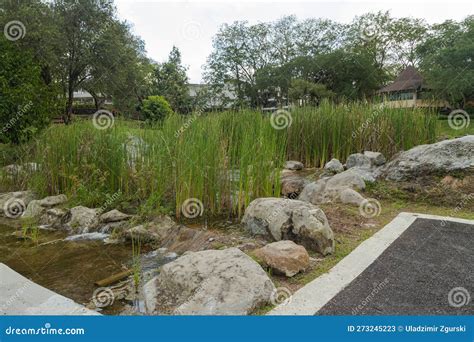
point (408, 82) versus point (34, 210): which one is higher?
point (408, 82)

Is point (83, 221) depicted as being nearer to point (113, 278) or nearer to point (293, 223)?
point (113, 278)

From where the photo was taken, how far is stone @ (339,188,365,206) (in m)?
4.39

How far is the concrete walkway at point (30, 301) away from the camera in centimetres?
213

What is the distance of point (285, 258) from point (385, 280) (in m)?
0.70

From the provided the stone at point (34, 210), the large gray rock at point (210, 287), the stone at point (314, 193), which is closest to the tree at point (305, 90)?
the stone at point (314, 193)

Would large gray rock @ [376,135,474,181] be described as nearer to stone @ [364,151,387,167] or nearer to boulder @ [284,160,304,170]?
stone @ [364,151,387,167]

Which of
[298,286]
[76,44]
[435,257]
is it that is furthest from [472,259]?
[76,44]

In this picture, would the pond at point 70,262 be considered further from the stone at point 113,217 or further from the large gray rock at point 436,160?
the large gray rock at point 436,160

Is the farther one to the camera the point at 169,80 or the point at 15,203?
the point at 169,80

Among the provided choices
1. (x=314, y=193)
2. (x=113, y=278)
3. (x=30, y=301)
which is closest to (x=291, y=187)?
(x=314, y=193)

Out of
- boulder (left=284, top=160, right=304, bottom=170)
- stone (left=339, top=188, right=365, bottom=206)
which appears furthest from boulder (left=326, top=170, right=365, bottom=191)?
boulder (left=284, top=160, right=304, bottom=170)

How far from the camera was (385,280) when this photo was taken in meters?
2.40

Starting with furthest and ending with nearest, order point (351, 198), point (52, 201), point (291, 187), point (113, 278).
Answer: point (291, 187) → point (52, 201) → point (351, 198) → point (113, 278)

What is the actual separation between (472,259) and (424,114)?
510 centimetres
